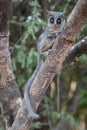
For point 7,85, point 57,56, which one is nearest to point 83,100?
point 7,85

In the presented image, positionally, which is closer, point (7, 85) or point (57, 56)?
point (57, 56)

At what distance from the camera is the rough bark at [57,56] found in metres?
2.02

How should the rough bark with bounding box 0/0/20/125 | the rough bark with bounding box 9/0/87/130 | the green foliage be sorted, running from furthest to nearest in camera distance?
the green foliage → the rough bark with bounding box 0/0/20/125 → the rough bark with bounding box 9/0/87/130

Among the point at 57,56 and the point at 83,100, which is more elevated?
the point at 57,56

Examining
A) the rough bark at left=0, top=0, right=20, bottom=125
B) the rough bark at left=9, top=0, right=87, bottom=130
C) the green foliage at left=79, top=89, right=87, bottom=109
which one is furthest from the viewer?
the green foliage at left=79, top=89, right=87, bottom=109

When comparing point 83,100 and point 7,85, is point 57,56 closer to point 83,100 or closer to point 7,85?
point 7,85

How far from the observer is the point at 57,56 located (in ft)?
7.02

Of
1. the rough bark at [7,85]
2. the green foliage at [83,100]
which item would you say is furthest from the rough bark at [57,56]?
the green foliage at [83,100]

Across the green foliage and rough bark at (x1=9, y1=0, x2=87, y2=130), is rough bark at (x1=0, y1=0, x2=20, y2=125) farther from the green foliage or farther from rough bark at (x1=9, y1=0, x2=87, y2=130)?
the green foliage

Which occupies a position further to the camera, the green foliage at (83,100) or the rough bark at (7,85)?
the green foliage at (83,100)

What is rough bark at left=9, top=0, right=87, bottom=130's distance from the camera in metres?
2.02

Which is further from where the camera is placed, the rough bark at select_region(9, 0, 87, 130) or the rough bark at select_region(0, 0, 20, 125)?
the rough bark at select_region(0, 0, 20, 125)

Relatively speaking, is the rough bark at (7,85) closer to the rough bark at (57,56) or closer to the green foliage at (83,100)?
the rough bark at (57,56)

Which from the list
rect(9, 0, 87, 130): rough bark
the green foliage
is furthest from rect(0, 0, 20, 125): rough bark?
the green foliage
